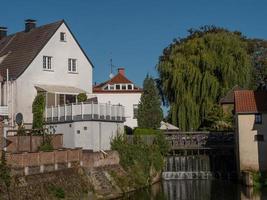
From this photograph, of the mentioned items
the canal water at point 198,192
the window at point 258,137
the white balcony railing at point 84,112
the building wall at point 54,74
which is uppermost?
the building wall at point 54,74

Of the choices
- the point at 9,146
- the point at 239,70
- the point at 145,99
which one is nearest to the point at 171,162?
the point at 145,99

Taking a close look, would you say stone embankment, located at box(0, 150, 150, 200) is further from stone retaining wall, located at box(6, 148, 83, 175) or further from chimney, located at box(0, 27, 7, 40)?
chimney, located at box(0, 27, 7, 40)

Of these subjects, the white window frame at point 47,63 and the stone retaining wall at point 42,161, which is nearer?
the stone retaining wall at point 42,161

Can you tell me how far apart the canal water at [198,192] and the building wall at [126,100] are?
1174 cm

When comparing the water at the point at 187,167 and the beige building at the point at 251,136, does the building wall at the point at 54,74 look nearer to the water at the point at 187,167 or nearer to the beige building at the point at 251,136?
the water at the point at 187,167

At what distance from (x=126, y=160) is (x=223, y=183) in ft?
34.2

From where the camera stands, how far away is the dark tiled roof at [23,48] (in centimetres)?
4934

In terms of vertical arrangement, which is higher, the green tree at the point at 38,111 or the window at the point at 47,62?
the window at the point at 47,62

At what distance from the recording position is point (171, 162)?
53.3 meters

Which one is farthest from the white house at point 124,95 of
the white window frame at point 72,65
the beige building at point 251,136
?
the beige building at point 251,136

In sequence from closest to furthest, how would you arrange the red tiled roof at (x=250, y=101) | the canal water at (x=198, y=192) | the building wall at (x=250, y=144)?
the canal water at (x=198, y=192) → the building wall at (x=250, y=144) → the red tiled roof at (x=250, y=101)

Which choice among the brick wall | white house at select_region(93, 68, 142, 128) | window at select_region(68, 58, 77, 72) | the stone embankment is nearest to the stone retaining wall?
the stone embankment

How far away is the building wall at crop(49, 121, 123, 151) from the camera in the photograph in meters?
42.8

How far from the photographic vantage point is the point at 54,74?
50.7 m
